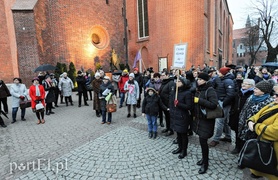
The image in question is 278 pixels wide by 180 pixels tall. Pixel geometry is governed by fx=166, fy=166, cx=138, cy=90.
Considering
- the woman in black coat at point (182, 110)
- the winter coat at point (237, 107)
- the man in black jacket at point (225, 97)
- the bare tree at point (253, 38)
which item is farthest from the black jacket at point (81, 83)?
the bare tree at point (253, 38)

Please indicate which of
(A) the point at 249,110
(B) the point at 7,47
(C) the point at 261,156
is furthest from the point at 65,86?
(B) the point at 7,47

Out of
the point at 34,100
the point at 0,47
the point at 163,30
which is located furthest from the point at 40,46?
the point at 163,30

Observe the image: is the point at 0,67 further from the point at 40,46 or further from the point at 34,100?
the point at 34,100

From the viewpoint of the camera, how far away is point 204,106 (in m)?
3.04

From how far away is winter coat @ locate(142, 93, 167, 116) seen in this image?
4.77m

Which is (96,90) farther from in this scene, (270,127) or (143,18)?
(143,18)

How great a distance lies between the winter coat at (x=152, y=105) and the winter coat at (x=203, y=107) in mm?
1659

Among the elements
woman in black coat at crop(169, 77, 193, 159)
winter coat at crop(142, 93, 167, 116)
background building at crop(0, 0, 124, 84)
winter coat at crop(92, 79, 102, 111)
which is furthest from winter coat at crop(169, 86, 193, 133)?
background building at crop(0, 0, 124, 84)

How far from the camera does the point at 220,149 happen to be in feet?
13.2

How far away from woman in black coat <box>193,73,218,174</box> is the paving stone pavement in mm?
542

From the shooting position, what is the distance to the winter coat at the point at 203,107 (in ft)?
9.77

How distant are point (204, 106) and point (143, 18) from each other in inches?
872

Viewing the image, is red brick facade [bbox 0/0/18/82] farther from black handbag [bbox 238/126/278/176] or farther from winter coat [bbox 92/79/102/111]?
black handbag [bbox 238/126/278/176]

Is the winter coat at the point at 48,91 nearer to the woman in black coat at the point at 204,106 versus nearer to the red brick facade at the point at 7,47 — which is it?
the woman in black coat at the point at 204,106
